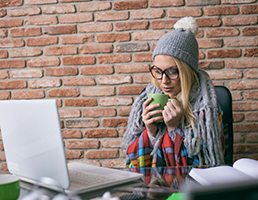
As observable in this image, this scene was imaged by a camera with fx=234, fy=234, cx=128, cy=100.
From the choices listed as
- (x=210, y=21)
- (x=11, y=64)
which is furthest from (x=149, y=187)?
(x=11, y=64)

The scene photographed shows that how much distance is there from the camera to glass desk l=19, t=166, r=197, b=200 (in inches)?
24.5

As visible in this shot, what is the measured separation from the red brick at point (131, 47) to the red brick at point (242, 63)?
625 mm

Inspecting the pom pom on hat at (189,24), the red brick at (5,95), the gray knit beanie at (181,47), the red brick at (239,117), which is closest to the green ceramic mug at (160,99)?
the gray knit beanie at (181,47)

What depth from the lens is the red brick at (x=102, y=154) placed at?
183cm

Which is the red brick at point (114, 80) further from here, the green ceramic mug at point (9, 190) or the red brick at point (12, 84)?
the green ceramic mug at point (9, 190)

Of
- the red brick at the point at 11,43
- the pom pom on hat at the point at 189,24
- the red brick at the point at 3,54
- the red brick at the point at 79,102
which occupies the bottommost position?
the red brick at the point at 79,102

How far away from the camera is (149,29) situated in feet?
5.83

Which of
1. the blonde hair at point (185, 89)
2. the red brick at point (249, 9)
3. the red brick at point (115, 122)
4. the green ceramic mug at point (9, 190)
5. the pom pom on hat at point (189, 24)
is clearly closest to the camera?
the green ceramic mug at point (9, 190)

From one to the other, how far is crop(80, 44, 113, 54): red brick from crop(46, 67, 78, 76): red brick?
165 millimetres

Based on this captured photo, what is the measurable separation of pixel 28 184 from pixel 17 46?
1449 millimetres

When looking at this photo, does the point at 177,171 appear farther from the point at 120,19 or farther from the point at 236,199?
the point at 120,19

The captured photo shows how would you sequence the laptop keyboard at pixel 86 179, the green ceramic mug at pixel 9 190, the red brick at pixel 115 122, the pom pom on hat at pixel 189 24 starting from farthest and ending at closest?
the red brick at pixel 115 122, the pom pom on hat at pixel 189 24, the laptop keyboard at pixel 86 179, the green ceramic mug at pixel 9 190

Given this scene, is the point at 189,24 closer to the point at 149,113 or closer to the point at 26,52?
the point at 149,113

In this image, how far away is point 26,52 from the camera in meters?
1.88
